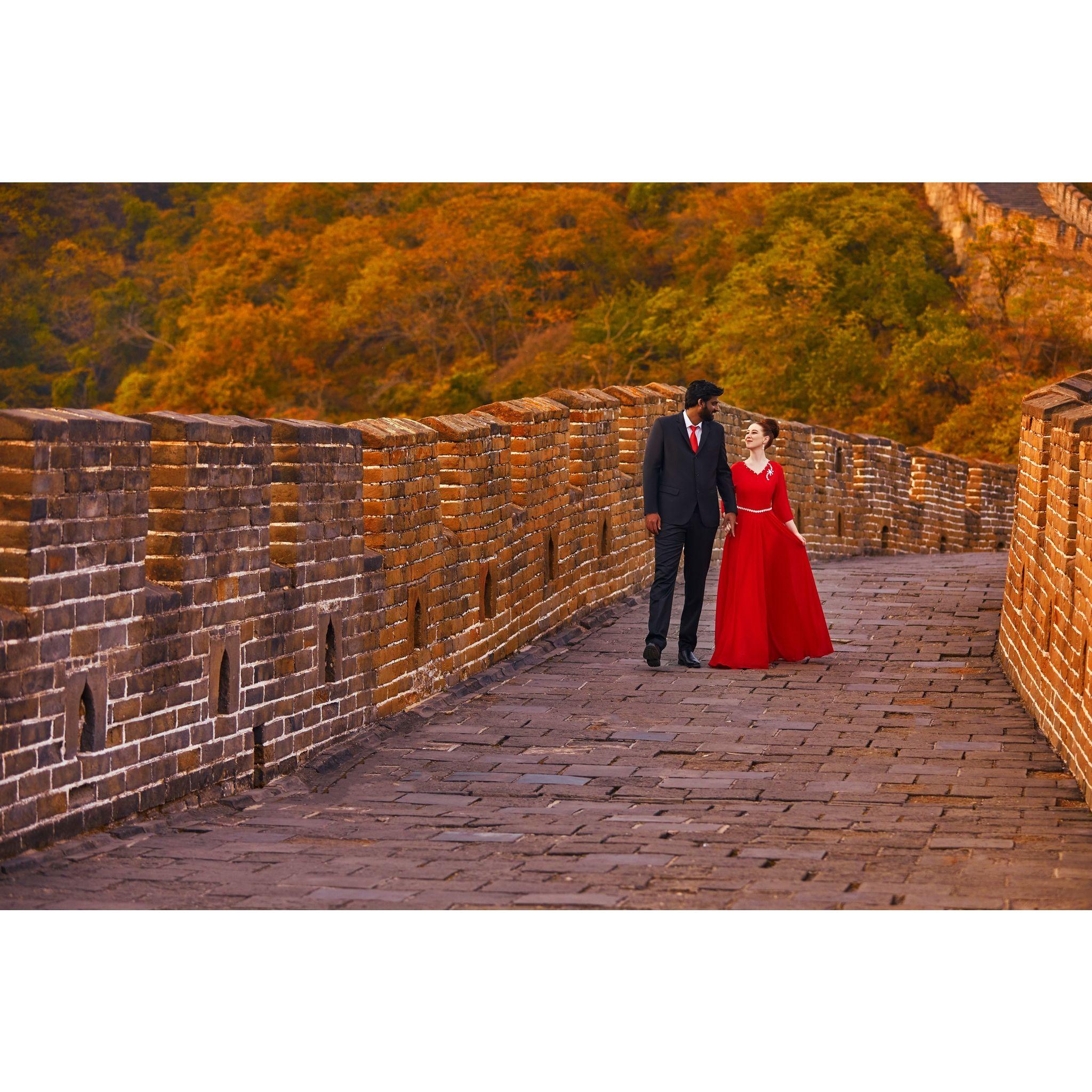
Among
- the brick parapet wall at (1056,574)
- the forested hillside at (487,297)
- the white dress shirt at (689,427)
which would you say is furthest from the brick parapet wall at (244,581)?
the forested hillside at (487,297)

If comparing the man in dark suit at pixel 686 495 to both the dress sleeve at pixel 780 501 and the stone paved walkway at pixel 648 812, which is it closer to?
the dress sleeve at pixel 780 501

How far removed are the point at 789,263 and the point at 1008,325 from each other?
6512mm

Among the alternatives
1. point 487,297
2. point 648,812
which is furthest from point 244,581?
point 487,297

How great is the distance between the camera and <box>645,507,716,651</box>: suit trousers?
9523 mm

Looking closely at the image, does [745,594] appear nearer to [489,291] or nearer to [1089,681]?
[1089,681]

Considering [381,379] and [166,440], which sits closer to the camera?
[166,440]

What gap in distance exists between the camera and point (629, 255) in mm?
63344

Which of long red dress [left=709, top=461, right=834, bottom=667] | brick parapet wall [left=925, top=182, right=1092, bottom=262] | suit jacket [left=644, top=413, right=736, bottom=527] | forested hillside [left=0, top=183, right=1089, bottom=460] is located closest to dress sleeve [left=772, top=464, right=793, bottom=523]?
long red dress [left=709, top=461, right=834, bottom=667]

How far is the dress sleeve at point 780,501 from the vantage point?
9750 mm

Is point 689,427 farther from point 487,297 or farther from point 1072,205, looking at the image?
point 487,297

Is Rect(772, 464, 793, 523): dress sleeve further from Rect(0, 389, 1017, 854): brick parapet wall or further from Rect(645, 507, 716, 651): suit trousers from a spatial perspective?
Rect(0, 389, 1017, 854): brick parapet wall

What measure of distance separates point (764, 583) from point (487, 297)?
179ft

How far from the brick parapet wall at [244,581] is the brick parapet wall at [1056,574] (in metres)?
0.15

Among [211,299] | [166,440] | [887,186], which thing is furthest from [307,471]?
[211,299]
